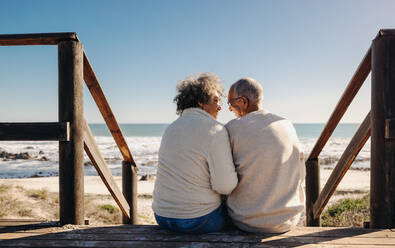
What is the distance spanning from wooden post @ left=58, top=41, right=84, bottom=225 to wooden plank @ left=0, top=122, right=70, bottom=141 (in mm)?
72

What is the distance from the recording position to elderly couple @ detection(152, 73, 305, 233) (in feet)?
5.45

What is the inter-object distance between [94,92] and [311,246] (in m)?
1.95

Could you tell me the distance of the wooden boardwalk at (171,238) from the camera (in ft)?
5.38

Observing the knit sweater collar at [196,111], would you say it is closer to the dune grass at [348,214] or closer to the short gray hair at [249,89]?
the short gray hair at [249,89]

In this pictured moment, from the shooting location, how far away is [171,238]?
67.7 inches

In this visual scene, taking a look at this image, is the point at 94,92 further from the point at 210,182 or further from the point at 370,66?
the point at 370,66

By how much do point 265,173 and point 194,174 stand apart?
44 centimetres

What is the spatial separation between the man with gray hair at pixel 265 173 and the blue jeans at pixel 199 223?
95 millimetres

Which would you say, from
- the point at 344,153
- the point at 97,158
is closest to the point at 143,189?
the point at 97,158

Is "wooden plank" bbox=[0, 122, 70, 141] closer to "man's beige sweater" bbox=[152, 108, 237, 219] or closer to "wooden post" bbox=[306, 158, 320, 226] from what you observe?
"man's beige sweater" bbox=[152, 108, 237, 219]

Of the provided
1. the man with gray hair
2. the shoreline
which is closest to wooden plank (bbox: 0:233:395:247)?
the man with gray hair

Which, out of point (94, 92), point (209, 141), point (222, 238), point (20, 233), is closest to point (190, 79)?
point (209, 141)

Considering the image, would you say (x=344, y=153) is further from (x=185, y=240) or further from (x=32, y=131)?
(x=32, y=131)

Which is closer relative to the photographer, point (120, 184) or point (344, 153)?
point (344, 153)
